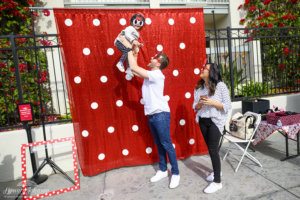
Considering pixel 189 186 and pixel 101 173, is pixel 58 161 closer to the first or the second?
pixel 101 173

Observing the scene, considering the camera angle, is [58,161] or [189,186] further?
[58,161]

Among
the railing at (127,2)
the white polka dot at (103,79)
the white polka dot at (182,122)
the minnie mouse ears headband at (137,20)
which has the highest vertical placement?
the railing at (127,2)

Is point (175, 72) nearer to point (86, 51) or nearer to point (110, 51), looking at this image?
point (110, 51)

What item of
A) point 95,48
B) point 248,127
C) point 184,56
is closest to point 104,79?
point 95,48

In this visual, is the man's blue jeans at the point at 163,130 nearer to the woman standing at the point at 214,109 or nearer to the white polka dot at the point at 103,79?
the woman standing at the point at 214,109

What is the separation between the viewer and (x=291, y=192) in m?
2.42

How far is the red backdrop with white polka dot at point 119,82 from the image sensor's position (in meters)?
3.00

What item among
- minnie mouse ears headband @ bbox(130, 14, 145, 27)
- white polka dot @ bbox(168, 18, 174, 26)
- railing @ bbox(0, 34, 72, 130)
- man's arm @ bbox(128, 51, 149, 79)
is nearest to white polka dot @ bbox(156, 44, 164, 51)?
white polka dot @ bbox(168, 18, 174, 26)

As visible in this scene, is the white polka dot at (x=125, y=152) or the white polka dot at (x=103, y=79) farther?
the white polka dot at (x=125, y=152)

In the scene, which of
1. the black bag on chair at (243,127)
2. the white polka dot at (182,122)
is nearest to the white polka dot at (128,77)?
the white polka dot at (182,122)

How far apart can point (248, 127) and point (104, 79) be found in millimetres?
2375

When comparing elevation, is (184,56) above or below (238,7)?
below

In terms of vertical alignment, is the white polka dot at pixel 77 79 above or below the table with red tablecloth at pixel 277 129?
above

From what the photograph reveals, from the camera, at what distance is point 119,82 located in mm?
3203
